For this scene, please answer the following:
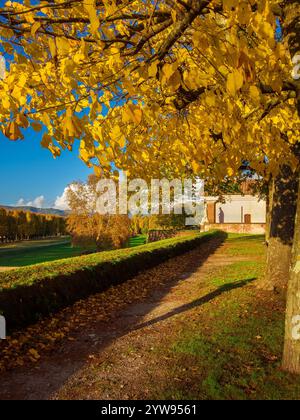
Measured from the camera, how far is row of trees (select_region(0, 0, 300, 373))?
328cm

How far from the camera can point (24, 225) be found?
60.9 metres

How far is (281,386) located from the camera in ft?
14.9

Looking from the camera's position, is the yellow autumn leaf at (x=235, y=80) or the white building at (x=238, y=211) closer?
the yellow autumn leaf at (x=235, y=80)

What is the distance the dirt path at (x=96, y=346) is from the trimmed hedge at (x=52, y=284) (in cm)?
26

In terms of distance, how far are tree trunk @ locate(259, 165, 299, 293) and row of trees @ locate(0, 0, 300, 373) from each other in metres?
0.03

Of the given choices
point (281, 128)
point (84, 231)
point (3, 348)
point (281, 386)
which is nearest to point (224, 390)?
point (281, 386)

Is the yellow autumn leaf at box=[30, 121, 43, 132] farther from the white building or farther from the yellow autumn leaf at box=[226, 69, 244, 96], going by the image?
the white building

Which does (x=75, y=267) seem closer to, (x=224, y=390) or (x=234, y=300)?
(x=234, y=300)

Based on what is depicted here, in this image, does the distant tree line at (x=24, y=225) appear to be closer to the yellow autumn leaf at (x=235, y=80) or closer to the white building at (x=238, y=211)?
the white building at (x=238, y=211)

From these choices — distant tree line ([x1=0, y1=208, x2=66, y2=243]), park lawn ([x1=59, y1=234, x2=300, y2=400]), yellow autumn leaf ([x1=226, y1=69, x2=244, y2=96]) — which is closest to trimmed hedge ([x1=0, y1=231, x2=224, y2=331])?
park lawn ([x1=59, y1=234, x2=300, y2=400])

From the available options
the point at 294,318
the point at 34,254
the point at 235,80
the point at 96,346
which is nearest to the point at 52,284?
the point at 96,346

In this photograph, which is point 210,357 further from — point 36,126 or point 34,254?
point 34,254

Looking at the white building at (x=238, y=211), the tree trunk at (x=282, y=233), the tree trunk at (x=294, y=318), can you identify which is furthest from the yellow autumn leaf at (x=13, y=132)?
the white building at (x=238, y=211)

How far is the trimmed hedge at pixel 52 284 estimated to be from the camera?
23.1 ft
